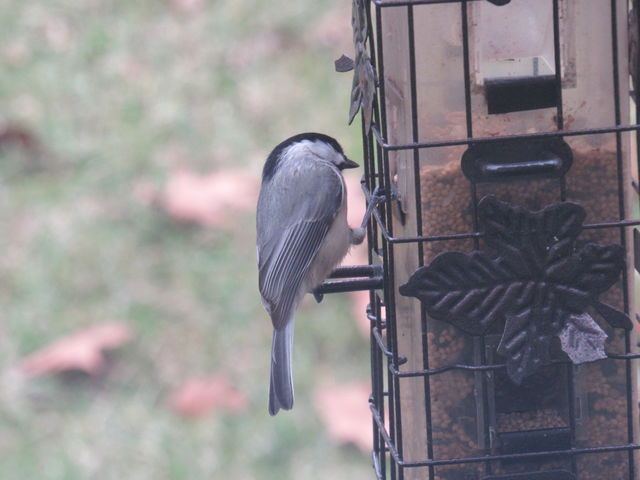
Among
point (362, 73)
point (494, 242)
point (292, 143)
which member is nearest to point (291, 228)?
point (292, 143)

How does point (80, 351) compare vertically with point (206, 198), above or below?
below

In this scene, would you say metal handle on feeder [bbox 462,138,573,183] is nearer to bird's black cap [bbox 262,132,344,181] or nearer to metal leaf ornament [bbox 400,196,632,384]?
metal leaf ornament [bbox 400,196,632,384]

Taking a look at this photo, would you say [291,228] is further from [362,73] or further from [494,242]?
[494,242]

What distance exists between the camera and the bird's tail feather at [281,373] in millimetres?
2814

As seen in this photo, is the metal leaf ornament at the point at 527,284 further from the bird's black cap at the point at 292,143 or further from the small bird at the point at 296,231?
the bird's black cap at the point at 292,143

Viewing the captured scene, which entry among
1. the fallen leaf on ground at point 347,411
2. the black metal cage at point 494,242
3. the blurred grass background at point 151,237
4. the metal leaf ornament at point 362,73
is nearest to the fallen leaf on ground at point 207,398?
the blurred grass background at point 151,237

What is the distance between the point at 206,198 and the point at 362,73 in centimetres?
233

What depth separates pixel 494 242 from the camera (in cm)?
232

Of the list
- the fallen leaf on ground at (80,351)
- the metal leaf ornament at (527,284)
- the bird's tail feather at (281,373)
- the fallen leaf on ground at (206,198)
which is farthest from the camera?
the fallen leaf on ground at (206,198)

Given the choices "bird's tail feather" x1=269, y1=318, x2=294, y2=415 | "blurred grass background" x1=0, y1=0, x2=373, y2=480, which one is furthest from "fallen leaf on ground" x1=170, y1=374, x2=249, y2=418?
"bird's tail feather" x1=269, y1=318, x2=294, y2=415

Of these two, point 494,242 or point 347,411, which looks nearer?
point 494,242

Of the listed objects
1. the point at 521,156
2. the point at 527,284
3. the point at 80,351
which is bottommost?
the point at 80,351

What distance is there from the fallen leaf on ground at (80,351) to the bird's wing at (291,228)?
4.32ft

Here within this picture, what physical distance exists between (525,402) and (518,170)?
18.1 inches
